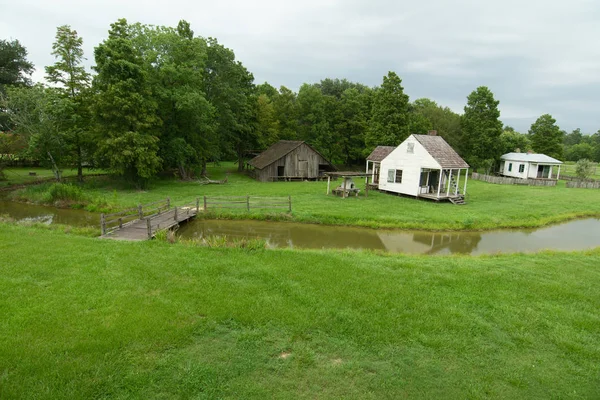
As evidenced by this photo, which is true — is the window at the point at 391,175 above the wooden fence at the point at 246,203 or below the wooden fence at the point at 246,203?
above

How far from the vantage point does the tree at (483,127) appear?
42.8m

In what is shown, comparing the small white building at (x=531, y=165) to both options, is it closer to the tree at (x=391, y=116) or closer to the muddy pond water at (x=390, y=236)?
the tree at (x=391, y=116)

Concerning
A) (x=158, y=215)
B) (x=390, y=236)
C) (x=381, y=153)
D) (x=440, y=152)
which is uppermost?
(x=440, y=152)

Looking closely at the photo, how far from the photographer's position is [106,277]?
945 cm

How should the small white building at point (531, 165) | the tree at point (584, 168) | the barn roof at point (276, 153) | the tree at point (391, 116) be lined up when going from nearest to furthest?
the barn roof at point (276, 153) < the tree at point (391, 116) < the small white building at point (531, 165) < the tree at point (584, 168)

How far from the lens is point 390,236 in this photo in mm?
17406

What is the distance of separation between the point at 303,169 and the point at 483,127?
24584 millimetres

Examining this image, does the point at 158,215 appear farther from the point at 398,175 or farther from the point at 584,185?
the point at 584,185

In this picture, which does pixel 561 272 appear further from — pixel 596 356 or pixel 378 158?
pixel 378 158

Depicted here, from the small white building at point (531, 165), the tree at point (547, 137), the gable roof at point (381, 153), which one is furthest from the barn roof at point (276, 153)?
the tree at point (547, 137)

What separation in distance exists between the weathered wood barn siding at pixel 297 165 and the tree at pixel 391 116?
764 centimetres

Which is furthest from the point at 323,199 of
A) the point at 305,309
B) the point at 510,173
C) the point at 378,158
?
the point at 510,173

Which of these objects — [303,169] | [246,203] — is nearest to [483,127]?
[303,169]

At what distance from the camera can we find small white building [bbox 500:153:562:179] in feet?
130
